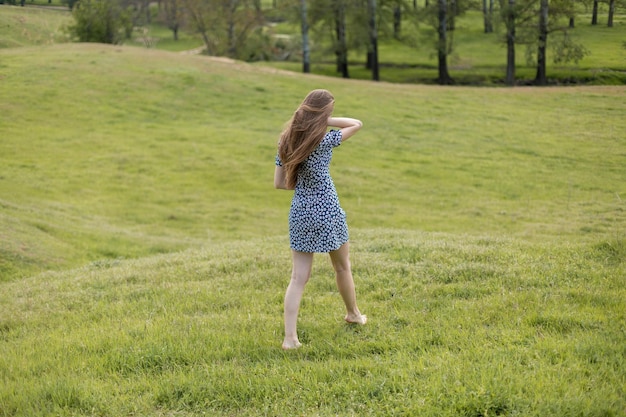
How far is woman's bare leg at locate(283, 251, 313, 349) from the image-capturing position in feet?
19.2

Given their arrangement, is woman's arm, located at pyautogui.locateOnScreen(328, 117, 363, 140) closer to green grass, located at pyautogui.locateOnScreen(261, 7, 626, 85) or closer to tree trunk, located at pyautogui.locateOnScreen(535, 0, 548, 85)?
green grass, located at pyautogui.locateOnScreen(261, 7, 626, 85)

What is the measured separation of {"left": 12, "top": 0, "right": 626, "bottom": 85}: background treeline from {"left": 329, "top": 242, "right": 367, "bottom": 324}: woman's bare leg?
7.47m

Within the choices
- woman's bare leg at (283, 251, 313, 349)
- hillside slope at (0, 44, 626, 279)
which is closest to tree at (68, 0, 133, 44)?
hillside slope at (0, 44, 626, 279)

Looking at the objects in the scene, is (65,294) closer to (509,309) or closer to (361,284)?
(361,284)

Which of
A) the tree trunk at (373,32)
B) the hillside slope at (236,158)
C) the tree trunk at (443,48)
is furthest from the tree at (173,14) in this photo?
the tree trunk at (443,48)

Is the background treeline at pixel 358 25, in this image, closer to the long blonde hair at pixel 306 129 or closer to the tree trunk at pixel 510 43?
the tree trunk at pixel 510 43

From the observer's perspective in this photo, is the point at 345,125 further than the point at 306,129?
Yes

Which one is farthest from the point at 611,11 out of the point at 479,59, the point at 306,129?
the point at 479,59

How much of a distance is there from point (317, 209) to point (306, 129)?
76cm

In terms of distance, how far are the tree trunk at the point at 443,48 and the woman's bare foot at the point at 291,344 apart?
39.0 metres

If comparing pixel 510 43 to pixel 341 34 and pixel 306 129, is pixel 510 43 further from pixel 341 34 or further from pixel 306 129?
pixel 341 34

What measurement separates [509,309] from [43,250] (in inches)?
414

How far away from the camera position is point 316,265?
905 cm

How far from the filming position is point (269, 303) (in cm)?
742
